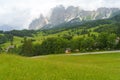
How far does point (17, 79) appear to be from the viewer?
2284 cm

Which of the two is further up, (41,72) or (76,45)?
(41,72)

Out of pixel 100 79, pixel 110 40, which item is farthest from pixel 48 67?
pixel 110 40

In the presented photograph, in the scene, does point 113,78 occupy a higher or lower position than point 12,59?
lower

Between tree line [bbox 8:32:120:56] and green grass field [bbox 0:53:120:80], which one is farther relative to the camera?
tree line [bbox 8:32:120:56]

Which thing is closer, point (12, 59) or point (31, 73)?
point (31, 73)

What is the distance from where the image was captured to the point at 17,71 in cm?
2466

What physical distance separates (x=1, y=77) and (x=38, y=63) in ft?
18.1

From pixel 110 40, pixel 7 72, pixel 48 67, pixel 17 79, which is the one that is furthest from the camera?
pixel 110 40

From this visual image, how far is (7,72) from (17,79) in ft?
6.06

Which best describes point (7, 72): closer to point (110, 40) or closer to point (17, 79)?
point (17, 79)

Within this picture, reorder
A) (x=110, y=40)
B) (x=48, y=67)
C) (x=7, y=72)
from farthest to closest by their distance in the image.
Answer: (x=110, y=40)
(x=48, y=67)
(x=7, y=72)

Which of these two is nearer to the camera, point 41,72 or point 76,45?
point 41,72

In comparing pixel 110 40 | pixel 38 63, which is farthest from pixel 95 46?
pixel 38 63

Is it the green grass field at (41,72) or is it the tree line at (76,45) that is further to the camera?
the tree line at (76,45)
